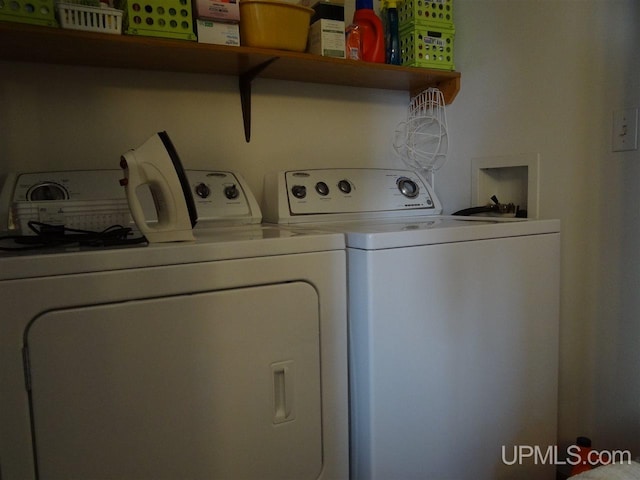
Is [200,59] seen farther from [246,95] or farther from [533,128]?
[533,128]

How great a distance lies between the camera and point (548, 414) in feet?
4.78

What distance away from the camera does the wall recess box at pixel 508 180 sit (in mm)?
1589

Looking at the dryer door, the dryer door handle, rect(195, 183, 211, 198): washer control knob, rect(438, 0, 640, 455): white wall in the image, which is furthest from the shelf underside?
the dryer door handle

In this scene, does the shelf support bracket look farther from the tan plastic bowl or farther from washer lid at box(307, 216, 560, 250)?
washer lid at box(307, 216, 560, 250)

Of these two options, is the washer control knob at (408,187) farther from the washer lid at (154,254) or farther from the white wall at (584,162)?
the washer lid at (154,254)

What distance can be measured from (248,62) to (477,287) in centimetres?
98

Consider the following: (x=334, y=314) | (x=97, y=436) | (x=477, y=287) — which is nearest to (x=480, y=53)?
(x=477, y=287)

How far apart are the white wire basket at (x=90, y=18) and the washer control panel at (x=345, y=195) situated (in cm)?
63

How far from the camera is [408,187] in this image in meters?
1.80

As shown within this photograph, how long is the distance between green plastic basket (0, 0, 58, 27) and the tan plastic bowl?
0.52 meters

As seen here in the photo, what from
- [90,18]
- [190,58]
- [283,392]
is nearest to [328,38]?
[190,58]

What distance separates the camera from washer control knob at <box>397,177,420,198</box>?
1.78 meters

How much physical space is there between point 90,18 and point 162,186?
578mm

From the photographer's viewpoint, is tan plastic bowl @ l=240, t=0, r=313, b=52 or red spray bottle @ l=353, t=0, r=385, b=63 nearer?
tan plastic bowl @ l=240, t=0, r=313, b=52
